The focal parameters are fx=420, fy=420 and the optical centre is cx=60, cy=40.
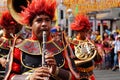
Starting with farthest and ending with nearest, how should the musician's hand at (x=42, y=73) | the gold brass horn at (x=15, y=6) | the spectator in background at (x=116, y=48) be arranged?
the spectator in background at (x=116, y=48), the gold brass horn at (x=15, y=6), the musician's hand at (x=42, y=73)

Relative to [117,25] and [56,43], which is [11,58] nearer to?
[56,43]

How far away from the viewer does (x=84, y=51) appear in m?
7.22

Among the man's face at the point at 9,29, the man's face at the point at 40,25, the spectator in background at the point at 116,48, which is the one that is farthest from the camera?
the spectator in background at the point at 116,48

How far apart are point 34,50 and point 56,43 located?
26 cm

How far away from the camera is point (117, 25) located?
97.6 ft

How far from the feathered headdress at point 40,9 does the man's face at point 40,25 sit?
0.06 meters

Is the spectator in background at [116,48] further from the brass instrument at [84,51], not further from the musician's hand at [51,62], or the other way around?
the musician's hand at [51,62]

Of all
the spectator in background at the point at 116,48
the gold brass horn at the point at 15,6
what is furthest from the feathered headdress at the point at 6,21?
the spectator in background at the point at 116,48

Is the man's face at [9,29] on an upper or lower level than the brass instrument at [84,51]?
upper

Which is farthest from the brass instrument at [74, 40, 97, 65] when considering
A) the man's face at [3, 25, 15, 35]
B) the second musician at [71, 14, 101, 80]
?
the man's face at [3, 25, 15, 35]

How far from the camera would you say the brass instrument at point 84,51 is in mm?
6934

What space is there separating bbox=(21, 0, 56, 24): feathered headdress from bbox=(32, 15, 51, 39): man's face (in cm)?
6

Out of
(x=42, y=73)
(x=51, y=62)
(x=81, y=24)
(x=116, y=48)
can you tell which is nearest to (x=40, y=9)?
(x=51, y=62)

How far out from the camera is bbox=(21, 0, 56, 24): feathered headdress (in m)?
3.95
